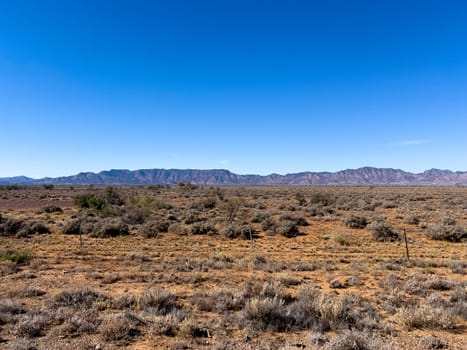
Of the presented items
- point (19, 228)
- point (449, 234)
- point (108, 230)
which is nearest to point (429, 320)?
point (449, 234)

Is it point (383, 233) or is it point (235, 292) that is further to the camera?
point (383, 233)

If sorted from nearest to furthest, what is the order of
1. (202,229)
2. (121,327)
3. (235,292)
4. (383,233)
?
(121,327) → (235,292) → (383,233) → (202,229)

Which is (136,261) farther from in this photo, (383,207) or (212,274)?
(383,207)

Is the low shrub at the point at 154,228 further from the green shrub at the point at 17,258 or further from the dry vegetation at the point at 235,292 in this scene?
the green shrub at the point at 17,258

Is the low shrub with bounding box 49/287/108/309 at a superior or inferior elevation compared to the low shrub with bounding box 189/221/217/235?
superior

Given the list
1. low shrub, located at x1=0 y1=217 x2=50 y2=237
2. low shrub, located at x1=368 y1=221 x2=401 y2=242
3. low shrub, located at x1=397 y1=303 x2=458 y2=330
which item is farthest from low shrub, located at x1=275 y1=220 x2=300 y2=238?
low shrub, located at x1=0 y1=217 x2=50 y2=237

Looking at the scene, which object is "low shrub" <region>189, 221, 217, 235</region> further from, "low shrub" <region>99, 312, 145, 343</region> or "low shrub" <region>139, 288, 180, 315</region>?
"low shrub" <region>99, 312, 145, 343</region>

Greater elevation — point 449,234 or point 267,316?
point 267,316

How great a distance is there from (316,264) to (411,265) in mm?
3985

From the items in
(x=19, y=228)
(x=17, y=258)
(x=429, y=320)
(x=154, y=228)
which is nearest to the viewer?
(x=429, y=320)

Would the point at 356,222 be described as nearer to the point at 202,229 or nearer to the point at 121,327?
the point at 202,229

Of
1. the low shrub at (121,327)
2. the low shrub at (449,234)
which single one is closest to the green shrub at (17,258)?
the low shrub at (121,327)

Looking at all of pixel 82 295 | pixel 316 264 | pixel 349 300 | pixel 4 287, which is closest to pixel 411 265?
pixel 316 264

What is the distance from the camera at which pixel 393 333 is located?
6.62 meters
